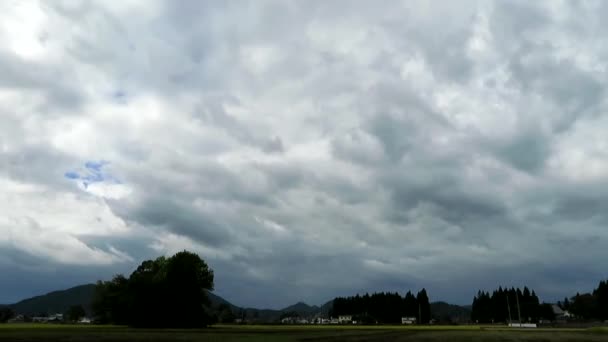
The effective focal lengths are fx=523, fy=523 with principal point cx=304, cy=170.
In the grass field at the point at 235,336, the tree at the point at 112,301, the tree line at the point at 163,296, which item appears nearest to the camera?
the grass field at the point at 235,336

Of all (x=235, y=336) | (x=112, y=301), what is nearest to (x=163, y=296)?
(x=112, y=301)

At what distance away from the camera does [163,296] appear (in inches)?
4724

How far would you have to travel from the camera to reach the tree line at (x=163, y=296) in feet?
389

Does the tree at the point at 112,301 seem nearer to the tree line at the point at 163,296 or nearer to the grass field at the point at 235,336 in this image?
the tree line at the point at 163,296

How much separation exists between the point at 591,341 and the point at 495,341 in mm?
13009

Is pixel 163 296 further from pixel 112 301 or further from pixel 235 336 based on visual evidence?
pixel 235 336

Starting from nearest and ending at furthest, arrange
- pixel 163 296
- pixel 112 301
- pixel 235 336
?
pixel 235 336
pixel 163 296
pixel 112 301

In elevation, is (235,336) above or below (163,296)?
below

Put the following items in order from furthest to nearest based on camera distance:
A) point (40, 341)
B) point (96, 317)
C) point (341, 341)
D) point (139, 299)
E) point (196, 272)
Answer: point (96, 317) < point (196, 272) < point (139, 299) < point (341, 341) < point (40, 341)

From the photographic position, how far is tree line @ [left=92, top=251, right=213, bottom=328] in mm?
118688

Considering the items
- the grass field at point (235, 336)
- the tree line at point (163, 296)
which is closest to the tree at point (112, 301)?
the tree line at point (163, 296)

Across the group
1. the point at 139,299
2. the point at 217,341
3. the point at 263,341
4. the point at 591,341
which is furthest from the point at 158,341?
the point at 139,299

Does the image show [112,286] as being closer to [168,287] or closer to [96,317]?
[96,317]

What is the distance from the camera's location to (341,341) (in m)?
63.9
